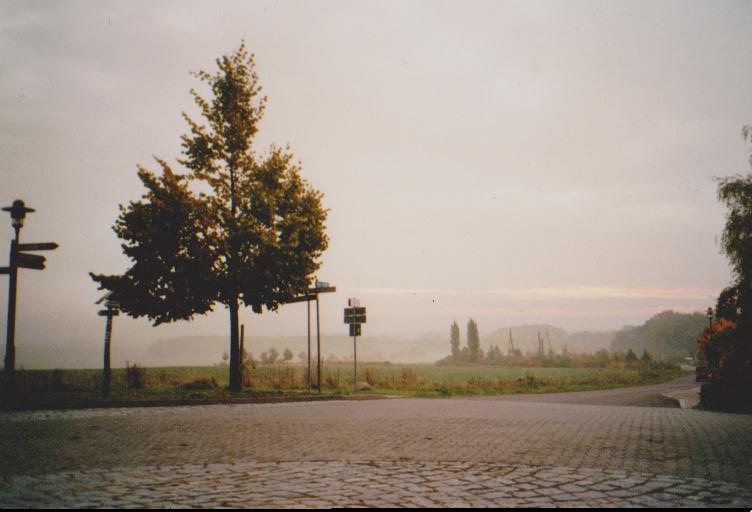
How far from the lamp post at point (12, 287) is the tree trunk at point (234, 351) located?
7.07 meters

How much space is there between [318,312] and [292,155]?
6.34m

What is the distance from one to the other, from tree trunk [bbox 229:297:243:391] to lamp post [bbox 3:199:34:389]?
7.07 m

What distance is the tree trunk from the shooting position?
1877cm

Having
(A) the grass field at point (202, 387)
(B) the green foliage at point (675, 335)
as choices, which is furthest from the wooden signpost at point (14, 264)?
(B) the green foliage at point (675, 335)

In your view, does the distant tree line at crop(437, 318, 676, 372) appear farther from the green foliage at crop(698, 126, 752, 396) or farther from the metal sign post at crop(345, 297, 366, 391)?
the metal sign post at crop(345, 297, 366, 391)

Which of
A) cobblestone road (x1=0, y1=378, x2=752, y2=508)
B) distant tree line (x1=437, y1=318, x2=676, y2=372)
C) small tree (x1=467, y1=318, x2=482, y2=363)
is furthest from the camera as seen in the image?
small tree (x1=467, y1=318, x2=482, y2=363)

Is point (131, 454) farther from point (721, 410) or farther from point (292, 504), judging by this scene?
point (721, 410)

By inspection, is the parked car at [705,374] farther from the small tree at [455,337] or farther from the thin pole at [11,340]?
the small tree at [455,337]

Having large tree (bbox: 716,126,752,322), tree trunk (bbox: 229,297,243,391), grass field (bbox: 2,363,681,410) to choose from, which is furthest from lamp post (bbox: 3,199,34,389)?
large tree (bbox: 716,126,752,322)

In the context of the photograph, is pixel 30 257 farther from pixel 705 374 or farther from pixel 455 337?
pixel 455 337

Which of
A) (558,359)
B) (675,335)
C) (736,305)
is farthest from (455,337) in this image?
(736,305)

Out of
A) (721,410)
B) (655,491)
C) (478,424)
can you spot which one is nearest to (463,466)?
(655,491)

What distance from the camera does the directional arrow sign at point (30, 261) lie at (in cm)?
1320

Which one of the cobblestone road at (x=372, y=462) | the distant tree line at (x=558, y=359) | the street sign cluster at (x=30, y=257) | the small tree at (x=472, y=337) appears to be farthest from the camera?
the small tree at (x=472, y=337)
